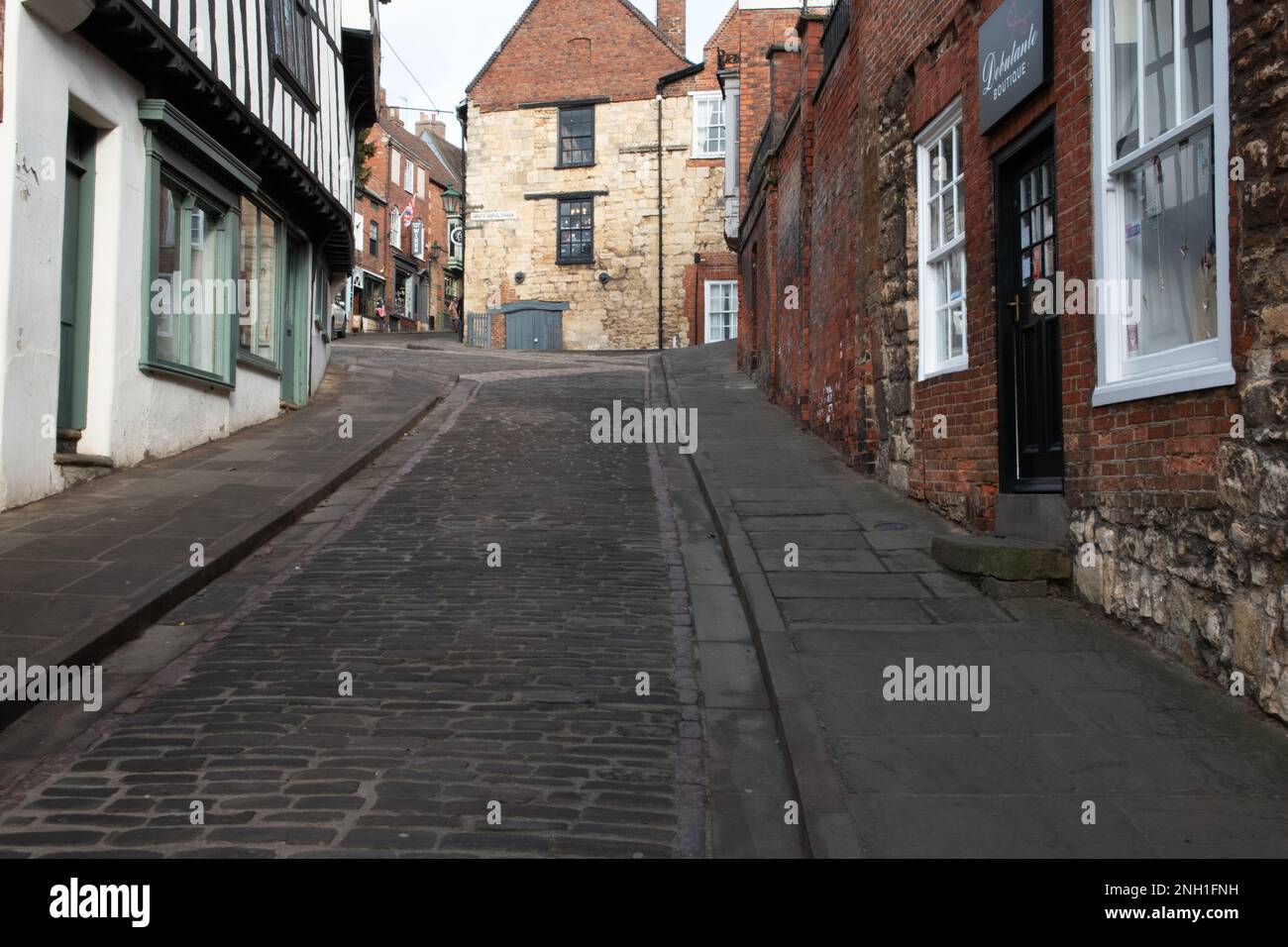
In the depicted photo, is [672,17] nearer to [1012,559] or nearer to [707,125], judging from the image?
[707,125]

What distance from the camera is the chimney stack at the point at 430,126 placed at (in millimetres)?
54081

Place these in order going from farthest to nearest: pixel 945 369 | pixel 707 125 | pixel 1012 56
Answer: pixel 707 125
pixel 945 369
pixel 1012 56

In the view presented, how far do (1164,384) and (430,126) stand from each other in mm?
53960

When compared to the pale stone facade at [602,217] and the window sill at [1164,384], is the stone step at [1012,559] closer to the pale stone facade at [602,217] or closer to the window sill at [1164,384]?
the window sill at [1164,384]

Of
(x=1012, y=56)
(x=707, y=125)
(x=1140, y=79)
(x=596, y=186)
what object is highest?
(x=707, y=125)

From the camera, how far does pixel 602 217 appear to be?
32781mm

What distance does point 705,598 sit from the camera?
273 inches

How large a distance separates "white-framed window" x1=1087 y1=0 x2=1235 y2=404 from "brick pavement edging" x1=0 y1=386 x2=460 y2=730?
5.51m

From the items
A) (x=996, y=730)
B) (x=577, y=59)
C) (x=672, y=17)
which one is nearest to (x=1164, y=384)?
(x=996, y=730)

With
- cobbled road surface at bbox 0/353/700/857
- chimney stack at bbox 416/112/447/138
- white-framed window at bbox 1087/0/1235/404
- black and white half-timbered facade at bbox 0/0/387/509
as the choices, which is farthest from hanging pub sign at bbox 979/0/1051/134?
chimney stack at bbox 416/112/447/138

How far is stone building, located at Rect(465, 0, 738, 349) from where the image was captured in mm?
32000

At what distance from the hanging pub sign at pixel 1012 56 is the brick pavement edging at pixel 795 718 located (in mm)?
3459

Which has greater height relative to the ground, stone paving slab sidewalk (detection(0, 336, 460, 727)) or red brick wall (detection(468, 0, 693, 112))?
red brick wall (detection(468, 0, 693, 112))

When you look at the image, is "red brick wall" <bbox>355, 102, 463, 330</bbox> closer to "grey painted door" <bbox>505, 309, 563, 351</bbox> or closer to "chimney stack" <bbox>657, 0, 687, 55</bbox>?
"grey painted door" <bbox>505, 309, 563, 351</bbox>
